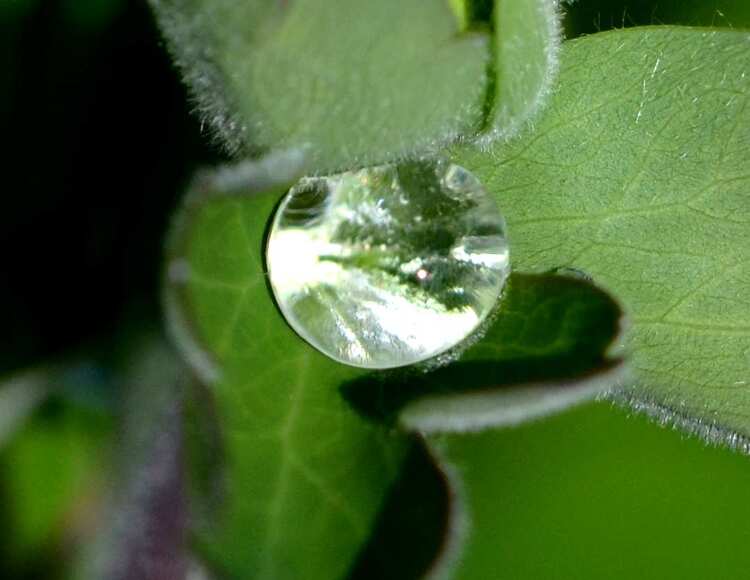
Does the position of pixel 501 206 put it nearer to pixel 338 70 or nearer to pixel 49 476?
pixel 338 70

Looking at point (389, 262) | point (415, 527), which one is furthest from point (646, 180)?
point (415, 527)

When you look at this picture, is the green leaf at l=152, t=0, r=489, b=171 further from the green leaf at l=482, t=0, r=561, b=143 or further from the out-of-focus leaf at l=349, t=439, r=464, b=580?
the out-of-focus leaf at l=349, t=439, r=464, b=580

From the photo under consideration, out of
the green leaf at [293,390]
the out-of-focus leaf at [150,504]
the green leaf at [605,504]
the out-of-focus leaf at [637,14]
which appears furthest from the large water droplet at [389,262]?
the green leaf at [605,504]

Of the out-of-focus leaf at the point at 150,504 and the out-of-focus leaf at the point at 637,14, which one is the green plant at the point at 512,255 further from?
the out-of-focus leaf at the point at 637,14

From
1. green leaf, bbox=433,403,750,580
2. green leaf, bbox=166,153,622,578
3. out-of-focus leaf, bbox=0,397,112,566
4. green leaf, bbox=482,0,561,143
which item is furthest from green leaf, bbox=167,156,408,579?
green leaf, bbox=433,403,750,580

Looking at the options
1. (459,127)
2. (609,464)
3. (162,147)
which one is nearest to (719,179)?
(459,127)
